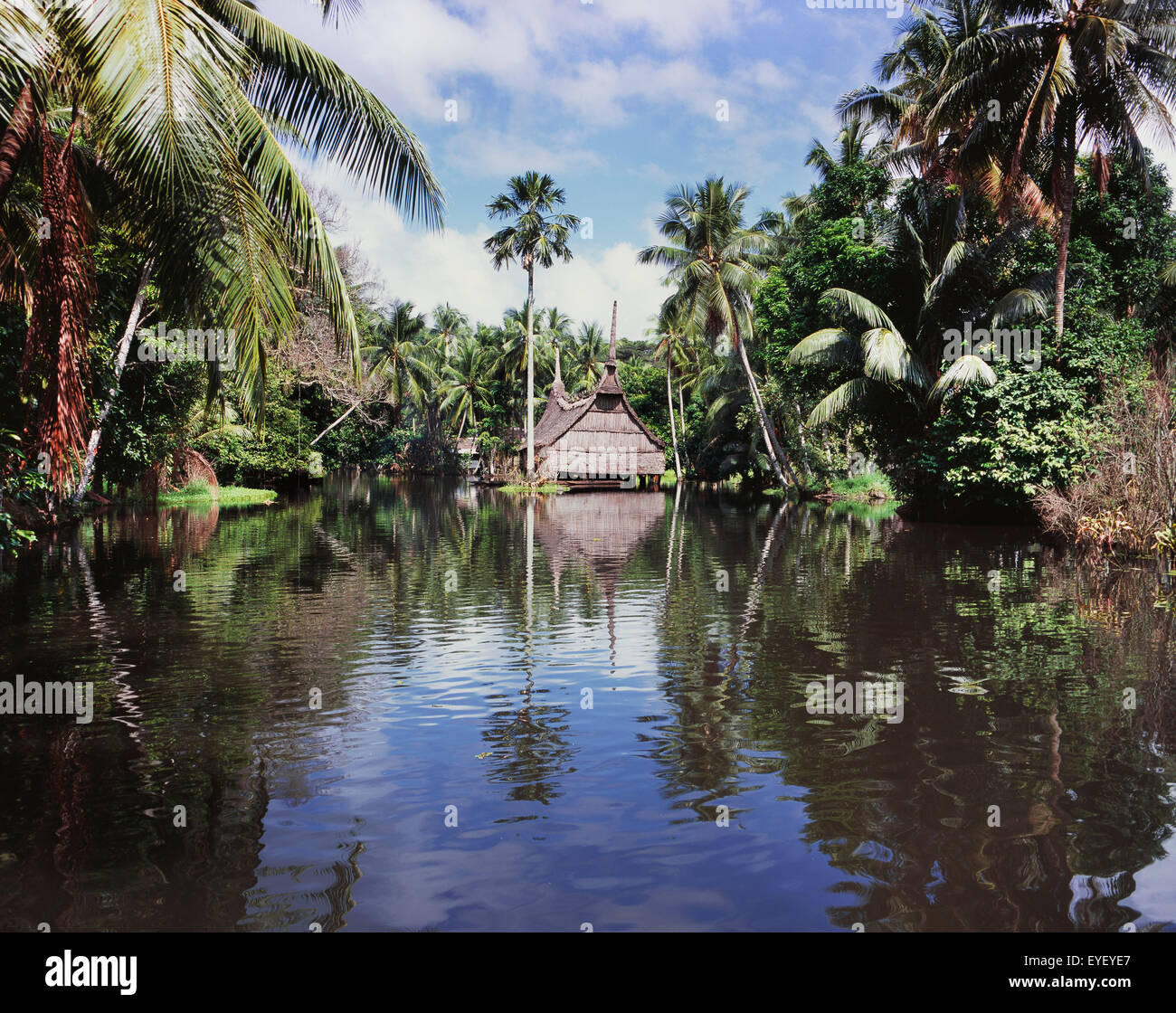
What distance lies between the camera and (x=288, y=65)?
972 centimetres

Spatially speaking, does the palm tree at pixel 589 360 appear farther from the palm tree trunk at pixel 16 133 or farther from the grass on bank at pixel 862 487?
the palm tree trunk at pixel 16 133

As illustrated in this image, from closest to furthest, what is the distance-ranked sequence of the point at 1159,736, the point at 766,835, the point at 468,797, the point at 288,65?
the point at 766,835
the point at 468,797
the point at 1159,736
the point at 288,65

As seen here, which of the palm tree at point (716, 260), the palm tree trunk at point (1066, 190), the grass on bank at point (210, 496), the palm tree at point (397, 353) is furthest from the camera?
the palm tree at point (397, 353)

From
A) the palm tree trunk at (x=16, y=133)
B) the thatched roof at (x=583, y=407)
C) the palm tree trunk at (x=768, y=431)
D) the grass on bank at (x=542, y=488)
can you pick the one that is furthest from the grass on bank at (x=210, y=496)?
the palm tree trunk at (x=16, y=133)

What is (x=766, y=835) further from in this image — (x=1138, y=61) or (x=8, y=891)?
(x=1138, y=61)

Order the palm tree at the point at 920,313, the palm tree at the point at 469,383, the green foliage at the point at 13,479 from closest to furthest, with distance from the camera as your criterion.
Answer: the green foliage at the point at 13,479 → the palm tree at the point at 920,313 → the palm tree at the point at 469,383

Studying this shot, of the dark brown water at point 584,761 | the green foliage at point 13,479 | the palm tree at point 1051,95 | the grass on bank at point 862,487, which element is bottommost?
the dark brown water at point 584,761

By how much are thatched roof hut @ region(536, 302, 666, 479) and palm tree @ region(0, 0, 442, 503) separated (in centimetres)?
4474

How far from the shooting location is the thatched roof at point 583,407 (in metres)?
56.1

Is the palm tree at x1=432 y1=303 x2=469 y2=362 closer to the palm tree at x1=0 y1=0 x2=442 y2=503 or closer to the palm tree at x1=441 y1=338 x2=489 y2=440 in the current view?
the palm tree at x1=441 y1=338 x2=489 y2=440

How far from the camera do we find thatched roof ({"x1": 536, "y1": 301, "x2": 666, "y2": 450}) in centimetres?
5612
